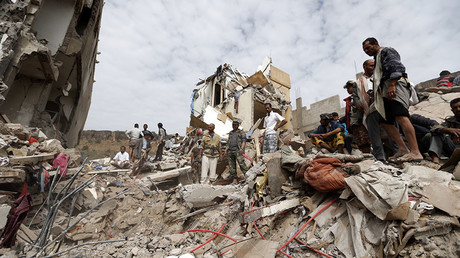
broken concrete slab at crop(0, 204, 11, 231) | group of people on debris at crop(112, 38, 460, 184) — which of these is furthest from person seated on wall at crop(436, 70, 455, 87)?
broken concrete slab at crop(0, 204, 11, 231)

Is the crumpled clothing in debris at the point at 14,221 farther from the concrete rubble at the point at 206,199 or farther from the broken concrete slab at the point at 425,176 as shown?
the broken concrete slab at the point at 425,176

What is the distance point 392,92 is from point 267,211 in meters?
2.32

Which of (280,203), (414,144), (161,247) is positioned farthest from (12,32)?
(414,144)

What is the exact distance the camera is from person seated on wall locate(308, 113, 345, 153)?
4.17m

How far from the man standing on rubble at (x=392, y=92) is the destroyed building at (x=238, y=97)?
7.93 m

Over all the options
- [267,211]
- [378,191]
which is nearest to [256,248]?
[267,211]

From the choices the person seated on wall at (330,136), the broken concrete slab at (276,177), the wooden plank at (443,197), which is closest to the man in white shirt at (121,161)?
the broken concrete slab at (276,177)

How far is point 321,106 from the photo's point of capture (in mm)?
16469

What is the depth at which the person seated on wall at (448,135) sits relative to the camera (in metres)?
2.87

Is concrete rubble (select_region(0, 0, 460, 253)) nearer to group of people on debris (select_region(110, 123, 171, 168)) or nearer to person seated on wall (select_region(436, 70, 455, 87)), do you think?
group of people on debris (select_region(110, 123, 171, 168))

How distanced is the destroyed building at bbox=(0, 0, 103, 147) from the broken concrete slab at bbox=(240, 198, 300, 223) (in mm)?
7089

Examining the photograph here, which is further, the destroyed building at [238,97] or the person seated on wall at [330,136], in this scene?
the destroyed building at [238,97]

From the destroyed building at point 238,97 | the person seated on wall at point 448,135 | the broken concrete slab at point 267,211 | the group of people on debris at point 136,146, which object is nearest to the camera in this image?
the broken concrete slab at point 267,211

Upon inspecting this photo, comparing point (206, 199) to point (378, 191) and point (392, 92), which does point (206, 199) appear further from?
point (392, 92)
